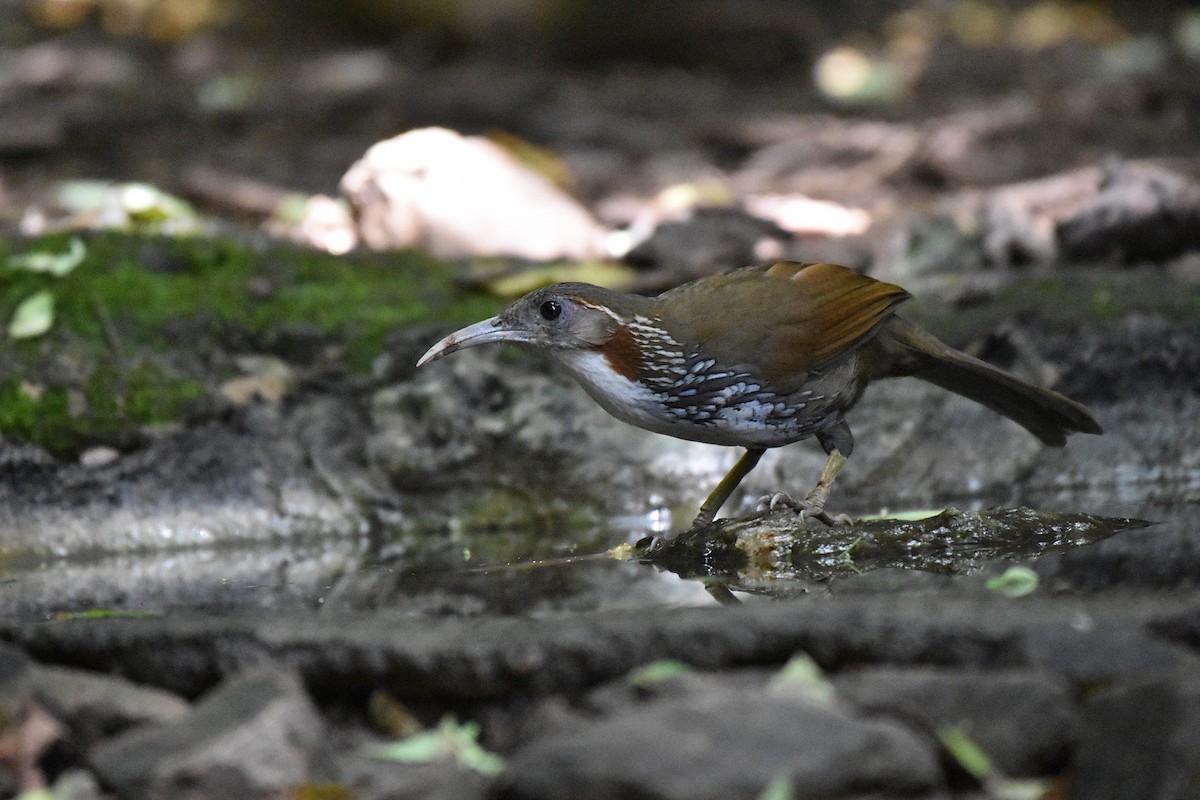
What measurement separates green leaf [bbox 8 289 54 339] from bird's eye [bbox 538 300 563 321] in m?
2.36

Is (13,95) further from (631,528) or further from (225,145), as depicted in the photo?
(631,528)

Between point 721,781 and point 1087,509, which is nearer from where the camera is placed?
point 721,781

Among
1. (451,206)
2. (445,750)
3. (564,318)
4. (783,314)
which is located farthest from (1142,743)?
(451,206)

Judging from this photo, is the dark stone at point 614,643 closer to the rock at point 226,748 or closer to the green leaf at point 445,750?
the green leaf at point 445,750

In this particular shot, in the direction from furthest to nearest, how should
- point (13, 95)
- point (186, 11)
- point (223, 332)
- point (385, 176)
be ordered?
point (186, 11), point (13, 95), point (385, 176), point (223, 332)

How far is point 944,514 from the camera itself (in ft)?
13.1

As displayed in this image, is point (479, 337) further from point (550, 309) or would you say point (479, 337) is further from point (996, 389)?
point (996, 389)

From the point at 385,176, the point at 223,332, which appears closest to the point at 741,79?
the point at 385,176

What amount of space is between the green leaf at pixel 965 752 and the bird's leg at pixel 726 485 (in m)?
2.14

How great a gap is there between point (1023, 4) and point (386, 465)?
36.8 ft

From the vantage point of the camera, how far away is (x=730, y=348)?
4238mm

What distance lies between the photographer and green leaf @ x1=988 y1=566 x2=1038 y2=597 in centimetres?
307

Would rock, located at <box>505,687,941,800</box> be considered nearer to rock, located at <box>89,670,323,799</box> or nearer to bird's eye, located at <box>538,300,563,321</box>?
rock, located at <box>89,670,323,799</box>

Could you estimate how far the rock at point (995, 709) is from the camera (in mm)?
2521
